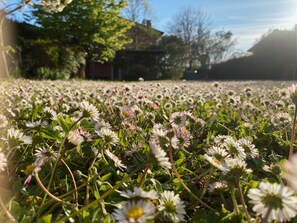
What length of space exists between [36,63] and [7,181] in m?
13.4

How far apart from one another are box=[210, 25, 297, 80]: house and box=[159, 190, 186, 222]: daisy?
2903 centimetres

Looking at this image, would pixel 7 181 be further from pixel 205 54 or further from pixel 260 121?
pixel 205 54

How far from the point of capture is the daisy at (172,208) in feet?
2.55

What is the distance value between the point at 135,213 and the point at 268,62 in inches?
1309

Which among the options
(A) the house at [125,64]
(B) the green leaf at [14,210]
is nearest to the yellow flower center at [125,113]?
(B) the green leaf at [14,210]

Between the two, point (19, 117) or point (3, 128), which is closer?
point (3, 128)

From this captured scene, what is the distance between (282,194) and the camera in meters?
0.62

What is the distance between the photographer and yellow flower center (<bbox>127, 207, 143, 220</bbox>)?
0.62 m

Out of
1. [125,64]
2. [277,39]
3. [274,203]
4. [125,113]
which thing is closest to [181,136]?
[125,113]

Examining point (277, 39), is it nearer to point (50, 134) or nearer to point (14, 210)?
point (50, 134)

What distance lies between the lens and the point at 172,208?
79cm

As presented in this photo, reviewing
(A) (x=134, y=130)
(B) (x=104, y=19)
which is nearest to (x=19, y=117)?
(A) (x=134, y=130)

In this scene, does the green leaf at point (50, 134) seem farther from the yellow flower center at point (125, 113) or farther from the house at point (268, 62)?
the house at point (268, 62)

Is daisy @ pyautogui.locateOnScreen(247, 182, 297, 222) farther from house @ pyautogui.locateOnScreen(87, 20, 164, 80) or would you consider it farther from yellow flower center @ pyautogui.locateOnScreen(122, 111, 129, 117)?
house @ pyautogui.locateOnScreen(87, 20, 164, 80)
